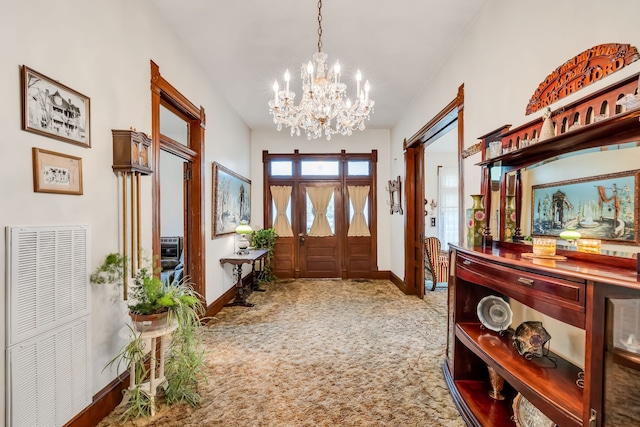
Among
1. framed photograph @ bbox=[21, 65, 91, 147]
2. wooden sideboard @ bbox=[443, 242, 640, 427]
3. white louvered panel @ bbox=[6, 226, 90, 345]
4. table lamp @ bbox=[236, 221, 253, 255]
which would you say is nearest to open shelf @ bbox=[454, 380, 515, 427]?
wooden sideboard @ bbox=[443, 242, 640, 427]

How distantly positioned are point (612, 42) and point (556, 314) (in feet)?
4.39

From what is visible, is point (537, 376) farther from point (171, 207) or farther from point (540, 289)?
point (171, 207)

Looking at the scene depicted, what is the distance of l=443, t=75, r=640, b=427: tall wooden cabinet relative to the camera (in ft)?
3.64

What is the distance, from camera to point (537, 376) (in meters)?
1.60

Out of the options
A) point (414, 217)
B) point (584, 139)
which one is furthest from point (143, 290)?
point (414, 217)

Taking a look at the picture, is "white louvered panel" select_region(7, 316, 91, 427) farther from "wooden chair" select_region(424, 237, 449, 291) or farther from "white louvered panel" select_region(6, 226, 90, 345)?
"wooden chair" select_region(424, 237, 449, 291)

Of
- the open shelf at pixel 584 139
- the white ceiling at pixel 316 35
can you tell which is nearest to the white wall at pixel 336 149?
the white ceiling at pixel 316 35

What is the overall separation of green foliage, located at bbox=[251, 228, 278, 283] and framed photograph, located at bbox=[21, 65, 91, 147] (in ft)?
14.0

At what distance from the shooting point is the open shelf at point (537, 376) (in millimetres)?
1346

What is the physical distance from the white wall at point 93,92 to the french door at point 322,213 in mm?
3589

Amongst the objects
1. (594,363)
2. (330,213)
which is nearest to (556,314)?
(594,363)

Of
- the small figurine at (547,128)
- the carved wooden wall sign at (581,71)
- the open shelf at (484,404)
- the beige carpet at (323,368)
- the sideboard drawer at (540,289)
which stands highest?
the carved wooden wall sign at (581,71)

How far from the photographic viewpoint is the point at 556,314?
1.35 m

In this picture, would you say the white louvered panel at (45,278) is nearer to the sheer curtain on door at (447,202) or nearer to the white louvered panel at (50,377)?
the white louvered panel at (50,377)
